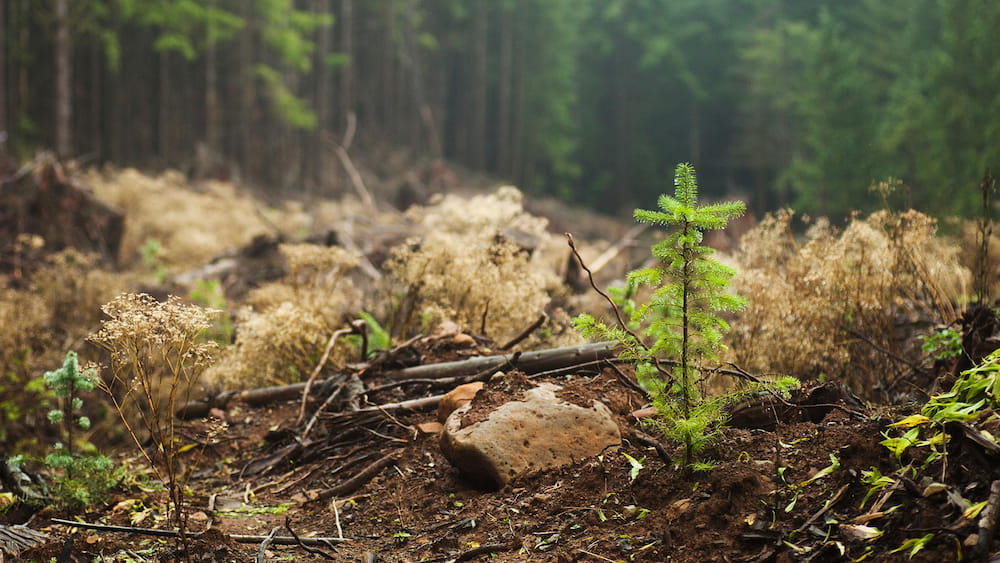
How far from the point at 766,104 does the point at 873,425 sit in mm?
34493

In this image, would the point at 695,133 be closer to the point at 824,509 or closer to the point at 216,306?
the point at 216,306

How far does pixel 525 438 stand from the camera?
13.0 ft

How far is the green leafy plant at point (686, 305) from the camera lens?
10.2ft

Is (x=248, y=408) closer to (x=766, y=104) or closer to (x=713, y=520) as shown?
(x=713, y=520)

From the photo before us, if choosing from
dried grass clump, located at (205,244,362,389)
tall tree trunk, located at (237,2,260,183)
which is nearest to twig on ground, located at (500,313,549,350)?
dried grass clump, located at (205,244,362,389)

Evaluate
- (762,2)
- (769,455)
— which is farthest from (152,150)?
(762,2)

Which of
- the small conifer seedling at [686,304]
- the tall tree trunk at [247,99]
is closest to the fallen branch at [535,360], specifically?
the small conifer seedling at [686,304]

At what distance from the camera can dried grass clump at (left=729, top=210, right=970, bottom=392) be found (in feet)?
17.7

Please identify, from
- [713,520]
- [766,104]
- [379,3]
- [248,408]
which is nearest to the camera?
[713,520]

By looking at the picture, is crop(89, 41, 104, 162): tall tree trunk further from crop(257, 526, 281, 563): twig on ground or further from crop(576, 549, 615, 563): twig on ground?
crop(576, 549, 615, 563): twig on ground

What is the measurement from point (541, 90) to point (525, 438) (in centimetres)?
3571

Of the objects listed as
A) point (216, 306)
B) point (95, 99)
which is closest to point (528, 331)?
point (216, 306)

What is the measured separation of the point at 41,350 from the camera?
706cm

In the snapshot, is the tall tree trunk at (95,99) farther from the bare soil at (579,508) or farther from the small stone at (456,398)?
the small stone at (456,398)
